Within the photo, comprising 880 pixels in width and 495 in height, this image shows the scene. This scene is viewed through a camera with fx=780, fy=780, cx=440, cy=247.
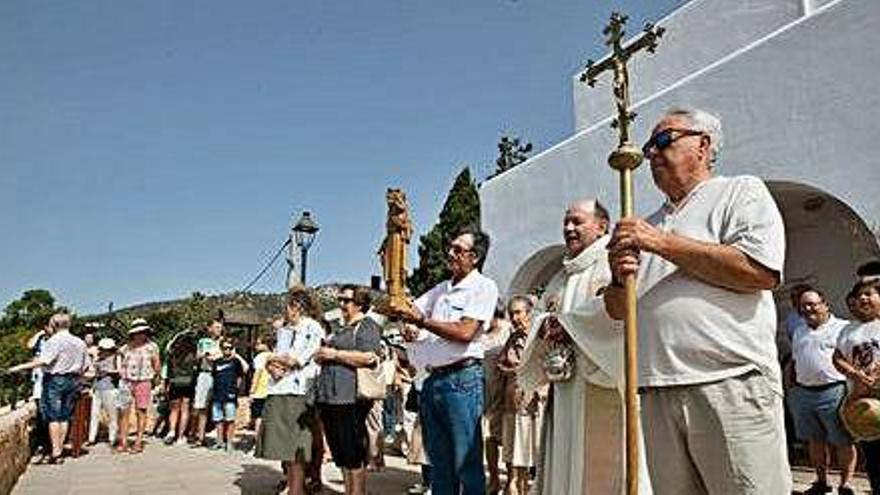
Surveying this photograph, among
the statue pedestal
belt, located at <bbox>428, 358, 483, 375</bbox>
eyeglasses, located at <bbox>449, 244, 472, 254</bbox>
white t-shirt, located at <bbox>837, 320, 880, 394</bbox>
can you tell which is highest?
eyeglasses, located at <bbox>449, 244, 472, 254</bbox>

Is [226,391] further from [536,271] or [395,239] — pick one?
[395,239]

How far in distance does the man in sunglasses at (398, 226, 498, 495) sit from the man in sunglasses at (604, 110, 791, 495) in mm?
1769

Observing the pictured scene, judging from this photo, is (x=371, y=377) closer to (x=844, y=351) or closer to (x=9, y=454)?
(x=844, y=351)

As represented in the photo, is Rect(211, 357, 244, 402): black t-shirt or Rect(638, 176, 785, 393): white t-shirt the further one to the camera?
Rect(211, 357, 244, 402): black t-shirt

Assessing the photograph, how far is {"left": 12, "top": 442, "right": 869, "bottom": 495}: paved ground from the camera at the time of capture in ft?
22.8

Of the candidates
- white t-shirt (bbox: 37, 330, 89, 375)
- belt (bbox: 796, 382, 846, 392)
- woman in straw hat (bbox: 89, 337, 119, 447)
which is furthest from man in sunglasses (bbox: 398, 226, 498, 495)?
woman in straw hat (bbox: 89, 337, 119, 447)

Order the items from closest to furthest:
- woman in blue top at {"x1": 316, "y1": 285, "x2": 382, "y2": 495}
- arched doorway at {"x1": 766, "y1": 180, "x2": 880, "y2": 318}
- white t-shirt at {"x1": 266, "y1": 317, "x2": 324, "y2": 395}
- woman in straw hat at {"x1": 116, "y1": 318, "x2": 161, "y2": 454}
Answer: woman in blue top at {"x1": 316, "y1": 285, "x2": 382, "y2": 495} < white t-shirt at {"x1": 266, "y1": 317, "x2": 324, "y2": 395} < arched doorway at {"x1": 766, "y1": 180, "x2": 880, "y2": 318} < woman in straw hat at {"x1": 116, "y1": 318, "x2": 161, "y2": 454}

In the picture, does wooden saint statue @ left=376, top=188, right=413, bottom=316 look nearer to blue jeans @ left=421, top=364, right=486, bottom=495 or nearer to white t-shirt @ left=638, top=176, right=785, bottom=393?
blue jeans @ left=421, top=364, right=486, bottom=495

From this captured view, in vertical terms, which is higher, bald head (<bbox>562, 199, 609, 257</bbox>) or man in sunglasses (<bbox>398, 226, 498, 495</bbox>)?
bald head (<bbox>562, 199, 609, 257</bbox>)

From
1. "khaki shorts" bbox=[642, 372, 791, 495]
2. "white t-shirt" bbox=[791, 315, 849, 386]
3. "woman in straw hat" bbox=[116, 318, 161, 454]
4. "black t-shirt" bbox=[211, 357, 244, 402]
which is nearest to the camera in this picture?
"khaki shorts" bbox=[642, 372, 791, 495]

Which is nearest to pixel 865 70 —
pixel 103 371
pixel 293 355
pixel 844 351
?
pixel 844 351

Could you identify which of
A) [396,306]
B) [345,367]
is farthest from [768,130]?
[396,306]

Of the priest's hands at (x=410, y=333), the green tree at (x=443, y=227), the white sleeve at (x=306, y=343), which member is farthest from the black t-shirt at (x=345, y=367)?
the green tree at (x=443, y=227)

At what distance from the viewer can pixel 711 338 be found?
2369 mm
